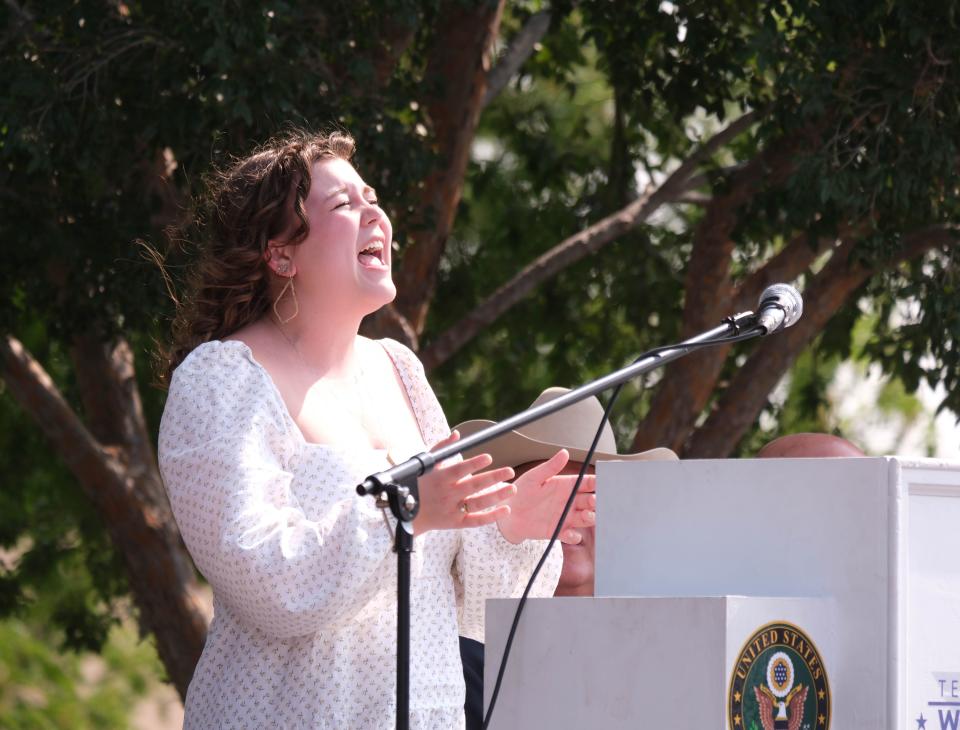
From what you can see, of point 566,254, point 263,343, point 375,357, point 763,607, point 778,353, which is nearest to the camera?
point 763,607

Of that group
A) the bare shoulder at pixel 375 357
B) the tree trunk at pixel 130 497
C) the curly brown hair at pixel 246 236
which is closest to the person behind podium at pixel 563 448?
the bare shoulder at pixel 375 357

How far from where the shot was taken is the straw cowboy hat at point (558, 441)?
4223 mm

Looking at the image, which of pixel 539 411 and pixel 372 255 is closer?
pixel 539 411

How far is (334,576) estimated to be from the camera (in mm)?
2744

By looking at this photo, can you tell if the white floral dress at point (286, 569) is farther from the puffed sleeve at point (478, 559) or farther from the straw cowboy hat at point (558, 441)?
the straw cowboy hat at point (558, 441)

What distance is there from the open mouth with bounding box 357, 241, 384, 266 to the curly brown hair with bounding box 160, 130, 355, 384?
0.13 meters

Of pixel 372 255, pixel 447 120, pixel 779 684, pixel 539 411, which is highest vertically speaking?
pixel 447 120

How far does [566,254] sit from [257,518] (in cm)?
462

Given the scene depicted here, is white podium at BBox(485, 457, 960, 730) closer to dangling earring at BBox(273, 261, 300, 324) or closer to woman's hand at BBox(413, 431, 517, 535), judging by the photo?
woman's hand at BBox(413, 431, 517, 535)

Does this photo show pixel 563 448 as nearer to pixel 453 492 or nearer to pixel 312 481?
pixel 312 481

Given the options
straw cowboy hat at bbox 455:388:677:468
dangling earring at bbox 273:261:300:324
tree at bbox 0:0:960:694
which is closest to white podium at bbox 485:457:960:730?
dangling earring at bbox 273:261:300:324

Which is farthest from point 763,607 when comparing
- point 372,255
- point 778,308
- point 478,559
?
point 372,255

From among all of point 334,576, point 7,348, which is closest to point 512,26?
point 7,348

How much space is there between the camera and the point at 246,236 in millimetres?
3291
